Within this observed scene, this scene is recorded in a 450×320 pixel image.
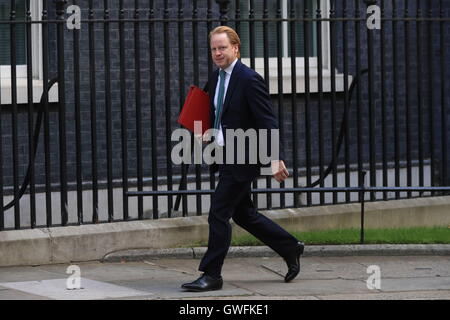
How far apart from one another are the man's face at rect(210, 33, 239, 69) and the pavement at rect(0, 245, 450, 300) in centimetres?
160

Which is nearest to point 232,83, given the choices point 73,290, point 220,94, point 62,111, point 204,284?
point 220,94

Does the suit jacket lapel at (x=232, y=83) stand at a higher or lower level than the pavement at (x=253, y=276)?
higher

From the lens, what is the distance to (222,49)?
9266 millimetres

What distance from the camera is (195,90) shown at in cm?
951

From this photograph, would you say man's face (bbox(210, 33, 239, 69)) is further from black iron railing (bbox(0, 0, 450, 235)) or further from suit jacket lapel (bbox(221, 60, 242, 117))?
black iron railing (bbox(0, 0, 450, 235))

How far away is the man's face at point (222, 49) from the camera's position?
9.24m

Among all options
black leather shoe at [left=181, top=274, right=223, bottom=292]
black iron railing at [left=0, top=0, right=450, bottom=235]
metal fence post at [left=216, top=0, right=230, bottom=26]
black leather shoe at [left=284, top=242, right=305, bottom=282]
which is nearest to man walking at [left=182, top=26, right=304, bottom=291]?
black leather shoe at [left=181, top=274, right=223, bottom=292]

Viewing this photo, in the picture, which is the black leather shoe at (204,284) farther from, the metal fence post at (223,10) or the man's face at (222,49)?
the metal fence post at (223,10)

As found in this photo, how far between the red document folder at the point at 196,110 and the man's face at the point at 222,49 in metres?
0.32

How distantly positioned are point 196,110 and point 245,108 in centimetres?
39

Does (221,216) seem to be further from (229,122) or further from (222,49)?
(222,49)

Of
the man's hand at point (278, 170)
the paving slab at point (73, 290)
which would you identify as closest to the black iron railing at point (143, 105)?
the paving slab at point (73, 290)

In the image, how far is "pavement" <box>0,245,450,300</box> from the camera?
362 inches
